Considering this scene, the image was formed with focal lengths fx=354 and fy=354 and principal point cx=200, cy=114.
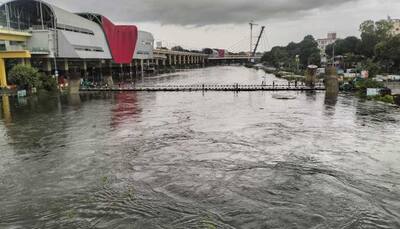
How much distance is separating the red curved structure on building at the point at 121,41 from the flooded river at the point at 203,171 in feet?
243

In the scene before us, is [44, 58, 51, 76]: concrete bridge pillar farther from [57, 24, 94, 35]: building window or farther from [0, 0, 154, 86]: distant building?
[57, 24, 94, 35]: building window

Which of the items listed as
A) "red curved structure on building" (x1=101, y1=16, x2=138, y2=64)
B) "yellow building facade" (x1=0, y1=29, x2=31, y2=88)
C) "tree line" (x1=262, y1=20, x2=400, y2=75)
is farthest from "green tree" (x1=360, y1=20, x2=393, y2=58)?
"yellow building facade" (x1=0, y1=29, x2=31, y2=88)

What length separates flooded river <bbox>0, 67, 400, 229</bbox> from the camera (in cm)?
1306

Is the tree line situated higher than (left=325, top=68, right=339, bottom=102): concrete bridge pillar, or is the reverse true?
the tree line

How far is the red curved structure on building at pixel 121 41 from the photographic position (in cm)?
10469

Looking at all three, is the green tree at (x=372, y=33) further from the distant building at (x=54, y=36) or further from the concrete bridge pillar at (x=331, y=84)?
the distant building at (x=54, y=36)

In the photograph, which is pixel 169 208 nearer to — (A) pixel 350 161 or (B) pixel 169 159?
(B) pixel 169 159

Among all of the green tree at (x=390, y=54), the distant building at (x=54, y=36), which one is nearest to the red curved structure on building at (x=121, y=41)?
the distant building at (x=54, y=36)

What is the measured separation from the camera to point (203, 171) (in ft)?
58.6

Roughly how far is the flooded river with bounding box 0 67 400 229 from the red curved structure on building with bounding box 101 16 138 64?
74.2 m

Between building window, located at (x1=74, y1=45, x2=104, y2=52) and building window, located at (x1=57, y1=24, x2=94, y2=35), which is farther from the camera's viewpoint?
building window, located at (x1=74, y1=45, x2=104, y2=52)

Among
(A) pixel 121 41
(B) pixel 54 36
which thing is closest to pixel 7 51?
(B) pixel 54 36

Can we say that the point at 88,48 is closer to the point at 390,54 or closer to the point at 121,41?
the point at 121,41

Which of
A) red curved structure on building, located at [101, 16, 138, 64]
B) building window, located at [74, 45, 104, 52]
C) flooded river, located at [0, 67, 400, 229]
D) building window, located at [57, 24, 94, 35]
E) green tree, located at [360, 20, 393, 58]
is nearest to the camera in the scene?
flooded river, located at [0, 67, 400, 229]
